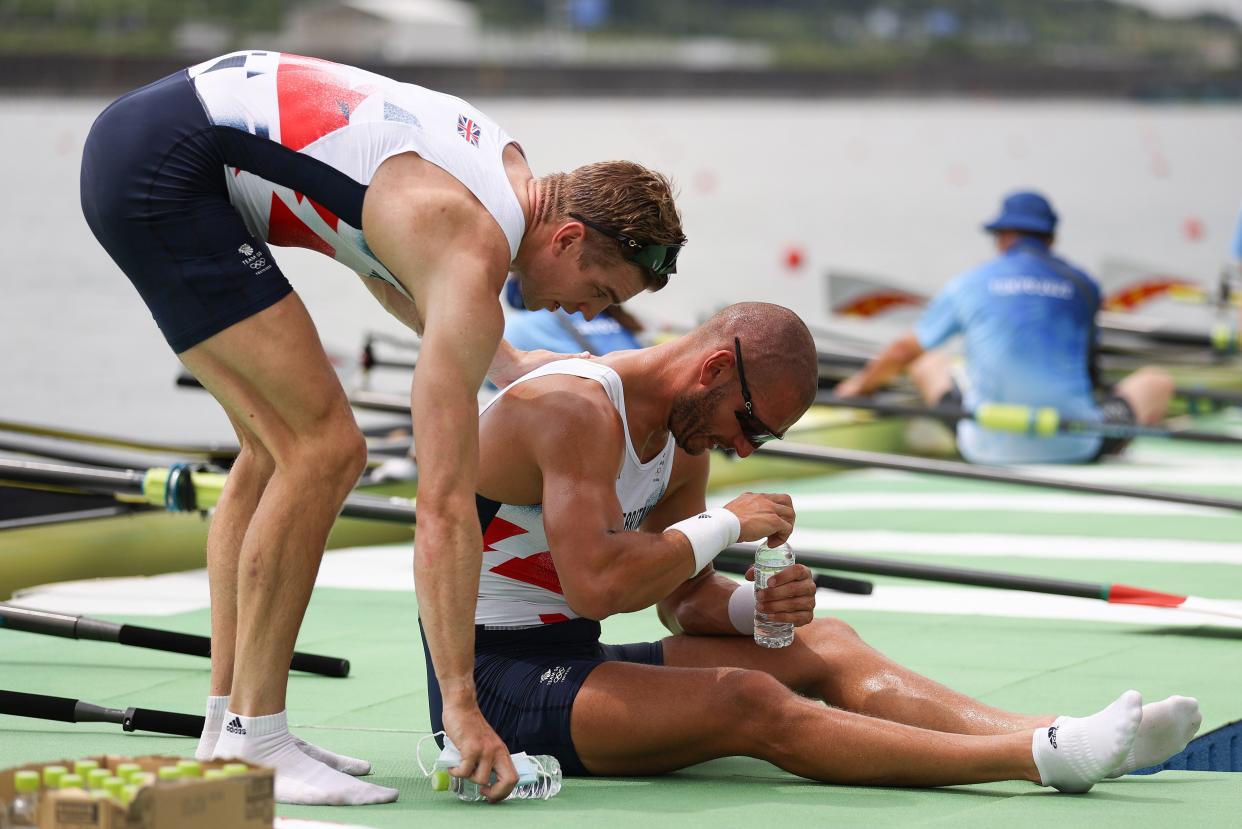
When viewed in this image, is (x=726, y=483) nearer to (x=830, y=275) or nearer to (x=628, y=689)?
(x=830, y=275)

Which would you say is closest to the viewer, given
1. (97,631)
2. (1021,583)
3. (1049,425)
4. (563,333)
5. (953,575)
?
(97,631)

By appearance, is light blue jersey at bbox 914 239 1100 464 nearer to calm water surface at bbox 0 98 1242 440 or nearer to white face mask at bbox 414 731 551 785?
calm water surface at bbox 0 98 1242 440

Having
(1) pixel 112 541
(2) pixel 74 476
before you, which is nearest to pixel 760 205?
(1) pixel 112 541

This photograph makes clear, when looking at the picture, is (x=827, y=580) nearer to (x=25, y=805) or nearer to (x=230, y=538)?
(x=230, y=538)

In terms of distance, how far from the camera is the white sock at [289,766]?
3.17 m

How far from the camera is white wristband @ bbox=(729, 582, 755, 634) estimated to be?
11.8 feet

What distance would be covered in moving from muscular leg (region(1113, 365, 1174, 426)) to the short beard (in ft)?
20.3

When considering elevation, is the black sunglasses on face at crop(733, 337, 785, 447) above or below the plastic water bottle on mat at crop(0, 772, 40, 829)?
above

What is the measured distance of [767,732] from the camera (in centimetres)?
328

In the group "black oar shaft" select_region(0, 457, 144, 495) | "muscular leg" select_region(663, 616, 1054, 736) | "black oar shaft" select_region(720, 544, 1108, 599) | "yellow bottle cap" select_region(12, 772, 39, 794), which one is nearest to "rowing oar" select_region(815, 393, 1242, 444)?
"black oar shaft" select_region(720, 544, 1108, 599)

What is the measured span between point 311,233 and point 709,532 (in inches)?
37.9

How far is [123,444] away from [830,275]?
5.69m

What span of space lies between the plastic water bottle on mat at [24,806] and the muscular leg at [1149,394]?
7454 mm

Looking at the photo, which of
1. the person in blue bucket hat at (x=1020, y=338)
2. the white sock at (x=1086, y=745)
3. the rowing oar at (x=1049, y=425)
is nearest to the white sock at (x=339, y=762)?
the white sock at (x=1086, y=745)
